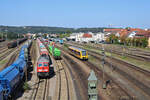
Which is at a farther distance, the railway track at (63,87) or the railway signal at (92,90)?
the railway track at (63,87)

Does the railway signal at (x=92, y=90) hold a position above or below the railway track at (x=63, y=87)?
above

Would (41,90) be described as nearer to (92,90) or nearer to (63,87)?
(63,87)

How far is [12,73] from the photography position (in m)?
22.1

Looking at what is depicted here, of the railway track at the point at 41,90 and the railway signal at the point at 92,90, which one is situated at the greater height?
the railway signal at the point at 92,90

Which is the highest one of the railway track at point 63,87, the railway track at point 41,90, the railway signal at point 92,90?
the railway signal at point 92,90

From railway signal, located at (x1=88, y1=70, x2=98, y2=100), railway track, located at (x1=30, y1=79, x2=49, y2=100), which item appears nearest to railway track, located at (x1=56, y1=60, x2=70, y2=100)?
railway track, located at (x1=30, y1=79, x2=49, y2=100)

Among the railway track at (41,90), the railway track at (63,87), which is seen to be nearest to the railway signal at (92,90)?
the railway track at (63,87)

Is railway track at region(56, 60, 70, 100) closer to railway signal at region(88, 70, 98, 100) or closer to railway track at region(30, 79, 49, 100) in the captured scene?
railway track at region(30, 79, 49, 100)

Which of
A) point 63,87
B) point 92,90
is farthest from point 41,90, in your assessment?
point 92,90

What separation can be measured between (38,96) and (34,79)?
8.36 m

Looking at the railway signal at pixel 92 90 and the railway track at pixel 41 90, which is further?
the railway track at pixel 41 90

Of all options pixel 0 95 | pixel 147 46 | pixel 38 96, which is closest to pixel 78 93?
pixel 38 96

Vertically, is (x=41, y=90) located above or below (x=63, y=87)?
below

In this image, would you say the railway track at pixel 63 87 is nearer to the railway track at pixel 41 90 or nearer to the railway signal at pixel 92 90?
the railway track at pixel 41 90
